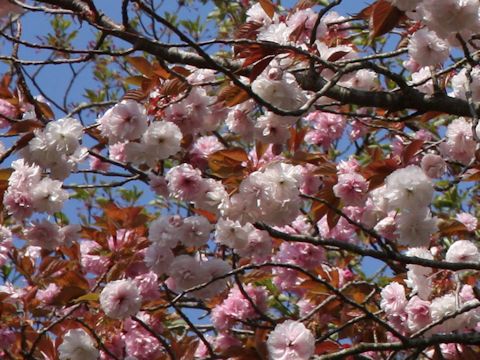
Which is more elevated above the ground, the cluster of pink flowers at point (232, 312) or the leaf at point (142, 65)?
the leaf at point (142, 65)

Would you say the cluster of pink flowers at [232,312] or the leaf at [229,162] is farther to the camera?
the cluster of pink flowers at [232,312]

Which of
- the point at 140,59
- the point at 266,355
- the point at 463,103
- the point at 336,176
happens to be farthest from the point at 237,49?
the point at 266,355

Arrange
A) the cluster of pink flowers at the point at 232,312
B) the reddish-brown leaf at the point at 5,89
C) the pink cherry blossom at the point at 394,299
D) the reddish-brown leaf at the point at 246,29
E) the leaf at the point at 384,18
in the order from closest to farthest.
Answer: the leaf at the point at 384,18 < the reddish-brown leaf at the point at 246,29 < the reddish-brown leaf at the point at 5,89 < the pink cherry blossom at the point at 394,299 < the cluster of pink flowers at the point at 232,312

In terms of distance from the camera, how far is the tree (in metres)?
2.35

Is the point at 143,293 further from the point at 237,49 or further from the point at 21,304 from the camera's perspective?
the point at 237,49

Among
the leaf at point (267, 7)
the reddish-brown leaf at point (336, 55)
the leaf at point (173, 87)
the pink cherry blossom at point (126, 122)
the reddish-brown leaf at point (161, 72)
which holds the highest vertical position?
the leaf at point (267, 7)

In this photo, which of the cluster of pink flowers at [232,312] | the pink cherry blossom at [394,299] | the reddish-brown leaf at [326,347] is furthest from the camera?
the cluster of pink flowers at [232,312]

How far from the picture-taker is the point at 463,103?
2.60 meters

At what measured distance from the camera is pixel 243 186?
2350mm

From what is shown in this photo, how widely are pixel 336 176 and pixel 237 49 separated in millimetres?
538

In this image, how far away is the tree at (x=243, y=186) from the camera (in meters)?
2.35

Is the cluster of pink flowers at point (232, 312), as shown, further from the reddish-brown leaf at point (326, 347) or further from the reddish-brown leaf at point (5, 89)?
the reddish-brown leaf at point (5, 89)

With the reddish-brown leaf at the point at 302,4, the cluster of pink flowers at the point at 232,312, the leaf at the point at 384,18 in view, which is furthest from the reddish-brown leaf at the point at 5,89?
the leaf at the point at 384,18

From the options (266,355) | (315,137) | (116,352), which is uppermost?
(315,137)
